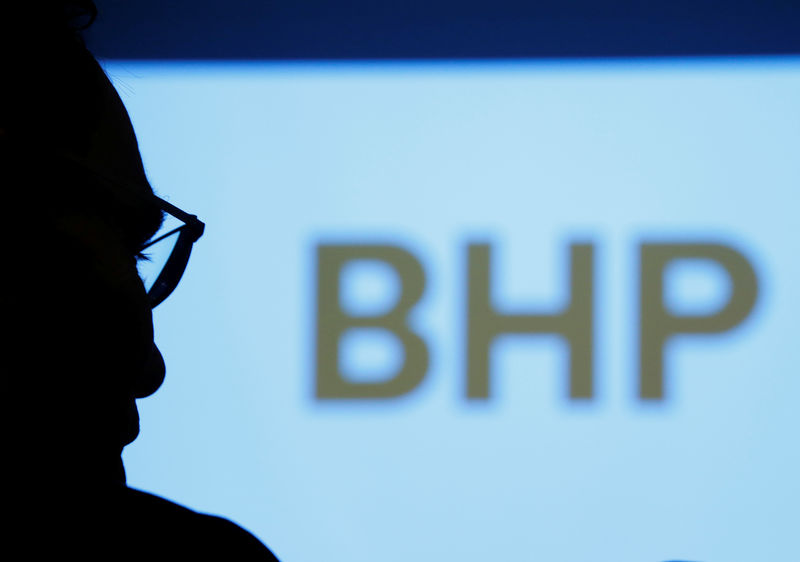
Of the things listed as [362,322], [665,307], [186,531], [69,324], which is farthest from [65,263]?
[665,307]

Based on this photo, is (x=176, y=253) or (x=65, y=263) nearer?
(x=65, y=263)

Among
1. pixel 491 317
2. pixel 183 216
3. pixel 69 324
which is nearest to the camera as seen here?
pixel 69 324

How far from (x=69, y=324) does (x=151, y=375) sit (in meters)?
0.09

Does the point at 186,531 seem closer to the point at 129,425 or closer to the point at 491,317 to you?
the point at 129,425

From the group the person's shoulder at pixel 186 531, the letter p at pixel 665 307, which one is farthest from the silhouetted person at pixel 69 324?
the letter p at pixel 665 307

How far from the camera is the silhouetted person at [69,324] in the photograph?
315mm

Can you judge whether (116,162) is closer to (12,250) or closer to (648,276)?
(12,250)

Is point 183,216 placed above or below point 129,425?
above

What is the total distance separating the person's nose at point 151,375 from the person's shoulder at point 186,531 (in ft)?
0.25

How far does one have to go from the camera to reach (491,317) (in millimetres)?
1449

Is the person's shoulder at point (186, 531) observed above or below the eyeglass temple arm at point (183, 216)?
below

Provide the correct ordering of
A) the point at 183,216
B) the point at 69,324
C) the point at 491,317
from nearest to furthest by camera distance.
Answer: the point at 69,324, the point at 183,216, the point at 491,317

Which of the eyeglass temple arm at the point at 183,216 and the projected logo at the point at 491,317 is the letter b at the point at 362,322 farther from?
the eyeglass temple arm at the point at 183,216

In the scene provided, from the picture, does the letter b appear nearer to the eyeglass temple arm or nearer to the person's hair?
the eyeglass temple arm
